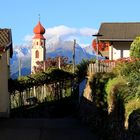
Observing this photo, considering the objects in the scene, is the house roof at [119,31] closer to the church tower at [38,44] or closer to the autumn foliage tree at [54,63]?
the autumn foliage tree at [54,63]

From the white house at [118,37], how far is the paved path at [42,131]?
64.5ft

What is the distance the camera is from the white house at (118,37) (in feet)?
176

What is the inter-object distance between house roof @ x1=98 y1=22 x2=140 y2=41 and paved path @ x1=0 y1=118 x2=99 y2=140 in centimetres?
2026

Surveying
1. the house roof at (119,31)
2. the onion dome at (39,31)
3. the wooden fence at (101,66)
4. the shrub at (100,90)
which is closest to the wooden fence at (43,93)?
the house roof at (119,31)

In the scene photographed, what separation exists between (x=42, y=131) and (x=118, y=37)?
25801 millimetres

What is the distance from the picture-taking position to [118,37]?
178 feet

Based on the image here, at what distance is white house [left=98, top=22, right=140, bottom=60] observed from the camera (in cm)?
5375

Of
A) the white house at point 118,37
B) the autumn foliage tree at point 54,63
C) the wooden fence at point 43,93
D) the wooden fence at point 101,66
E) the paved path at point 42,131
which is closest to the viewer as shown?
the paved path at point 42,131

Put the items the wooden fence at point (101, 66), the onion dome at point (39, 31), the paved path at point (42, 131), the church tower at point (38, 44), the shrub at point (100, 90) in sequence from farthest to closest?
the onion dome at point (39, 31) → the church tower at point (38, 44) → the wooden fence at point (101, 66) → the shrub at point (100, 90) → the paved path at point (42, 131)

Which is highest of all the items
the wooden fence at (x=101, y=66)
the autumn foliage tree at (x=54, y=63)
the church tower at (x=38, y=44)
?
the church tower at (x=38, y=44)

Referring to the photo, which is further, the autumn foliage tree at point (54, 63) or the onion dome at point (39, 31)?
the onion dome at point (39, 31)

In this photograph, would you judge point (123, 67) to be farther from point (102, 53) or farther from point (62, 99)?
point (102, 53)

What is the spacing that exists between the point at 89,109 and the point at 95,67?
24.0ft

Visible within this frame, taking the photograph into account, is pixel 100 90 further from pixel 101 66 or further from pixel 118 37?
pixel 118 37
